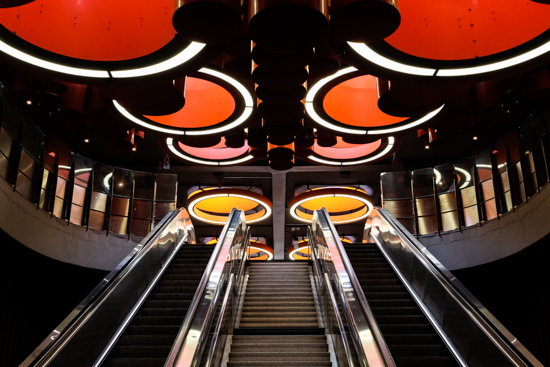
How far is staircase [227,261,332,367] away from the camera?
243 inches

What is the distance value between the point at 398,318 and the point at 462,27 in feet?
12.4

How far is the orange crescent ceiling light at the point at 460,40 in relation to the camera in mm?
5902

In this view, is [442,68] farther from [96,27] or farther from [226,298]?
[96,27]

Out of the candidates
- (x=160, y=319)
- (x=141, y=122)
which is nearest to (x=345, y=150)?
(x=141, y=122)

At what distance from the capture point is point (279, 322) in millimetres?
7758

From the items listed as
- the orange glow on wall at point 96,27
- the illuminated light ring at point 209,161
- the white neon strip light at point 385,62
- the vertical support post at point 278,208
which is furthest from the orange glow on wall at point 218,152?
the white neon strip light at point 385,62

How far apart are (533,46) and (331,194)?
989cm

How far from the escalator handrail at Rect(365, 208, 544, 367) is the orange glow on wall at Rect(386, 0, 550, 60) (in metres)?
2.70

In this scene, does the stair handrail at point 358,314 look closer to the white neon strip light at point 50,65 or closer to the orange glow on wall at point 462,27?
the orange glow on wall at point 462,27

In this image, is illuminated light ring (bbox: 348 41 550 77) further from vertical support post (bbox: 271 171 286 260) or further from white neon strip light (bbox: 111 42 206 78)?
Result: vertical support post (bbox: 271 171 286 260)

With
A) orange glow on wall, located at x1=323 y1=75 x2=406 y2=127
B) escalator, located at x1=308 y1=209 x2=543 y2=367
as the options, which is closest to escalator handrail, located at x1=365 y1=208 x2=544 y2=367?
escalator, located at x1=308 y1=209 x2=543 y2=367

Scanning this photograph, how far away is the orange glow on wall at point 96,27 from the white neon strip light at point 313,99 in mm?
2471

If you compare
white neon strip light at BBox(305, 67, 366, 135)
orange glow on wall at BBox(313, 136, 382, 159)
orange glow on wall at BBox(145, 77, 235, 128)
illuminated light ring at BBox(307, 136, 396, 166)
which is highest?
orange glow on wall at BBox(313, 136, 382, 159)

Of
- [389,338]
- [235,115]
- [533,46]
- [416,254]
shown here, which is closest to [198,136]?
[235,115]
